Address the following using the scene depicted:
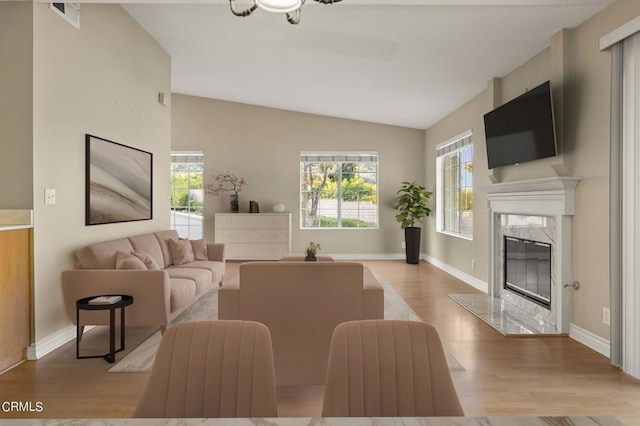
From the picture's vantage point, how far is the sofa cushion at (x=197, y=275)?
4.17 m

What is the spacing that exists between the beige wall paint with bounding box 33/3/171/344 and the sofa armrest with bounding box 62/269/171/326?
19 cm

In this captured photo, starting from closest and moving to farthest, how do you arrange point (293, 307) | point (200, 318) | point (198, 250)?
point (293, 307) → point (200, 318) → point (198, 250)

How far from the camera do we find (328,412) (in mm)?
1208

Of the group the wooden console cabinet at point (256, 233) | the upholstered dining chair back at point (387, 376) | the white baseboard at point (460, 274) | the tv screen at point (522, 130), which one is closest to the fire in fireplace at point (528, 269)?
the white baseboard at point (460, 274)

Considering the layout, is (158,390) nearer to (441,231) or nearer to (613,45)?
(613,45)

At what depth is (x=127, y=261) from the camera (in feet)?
11.3

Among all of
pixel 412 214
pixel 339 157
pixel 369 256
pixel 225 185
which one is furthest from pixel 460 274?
pixel 225 185

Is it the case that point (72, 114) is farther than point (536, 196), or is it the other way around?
point (536, 196)

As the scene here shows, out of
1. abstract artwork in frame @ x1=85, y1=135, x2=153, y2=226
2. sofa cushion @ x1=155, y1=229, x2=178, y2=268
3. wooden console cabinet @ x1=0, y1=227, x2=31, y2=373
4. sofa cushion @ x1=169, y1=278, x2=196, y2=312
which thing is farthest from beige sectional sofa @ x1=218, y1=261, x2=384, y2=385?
sofa cushion @ x1=155, y1=229, x2=178, y2=268

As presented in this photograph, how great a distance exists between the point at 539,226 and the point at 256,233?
5204 mm

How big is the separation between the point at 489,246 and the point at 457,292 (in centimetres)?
80

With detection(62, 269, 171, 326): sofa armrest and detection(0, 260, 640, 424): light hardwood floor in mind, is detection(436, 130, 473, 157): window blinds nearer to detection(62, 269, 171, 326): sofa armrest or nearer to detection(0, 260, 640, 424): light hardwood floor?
detection(0, 260, 640, 424): light hardwood floor

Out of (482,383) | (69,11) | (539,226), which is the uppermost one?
(69,11)

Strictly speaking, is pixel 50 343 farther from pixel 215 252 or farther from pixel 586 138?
pixel 586 138
